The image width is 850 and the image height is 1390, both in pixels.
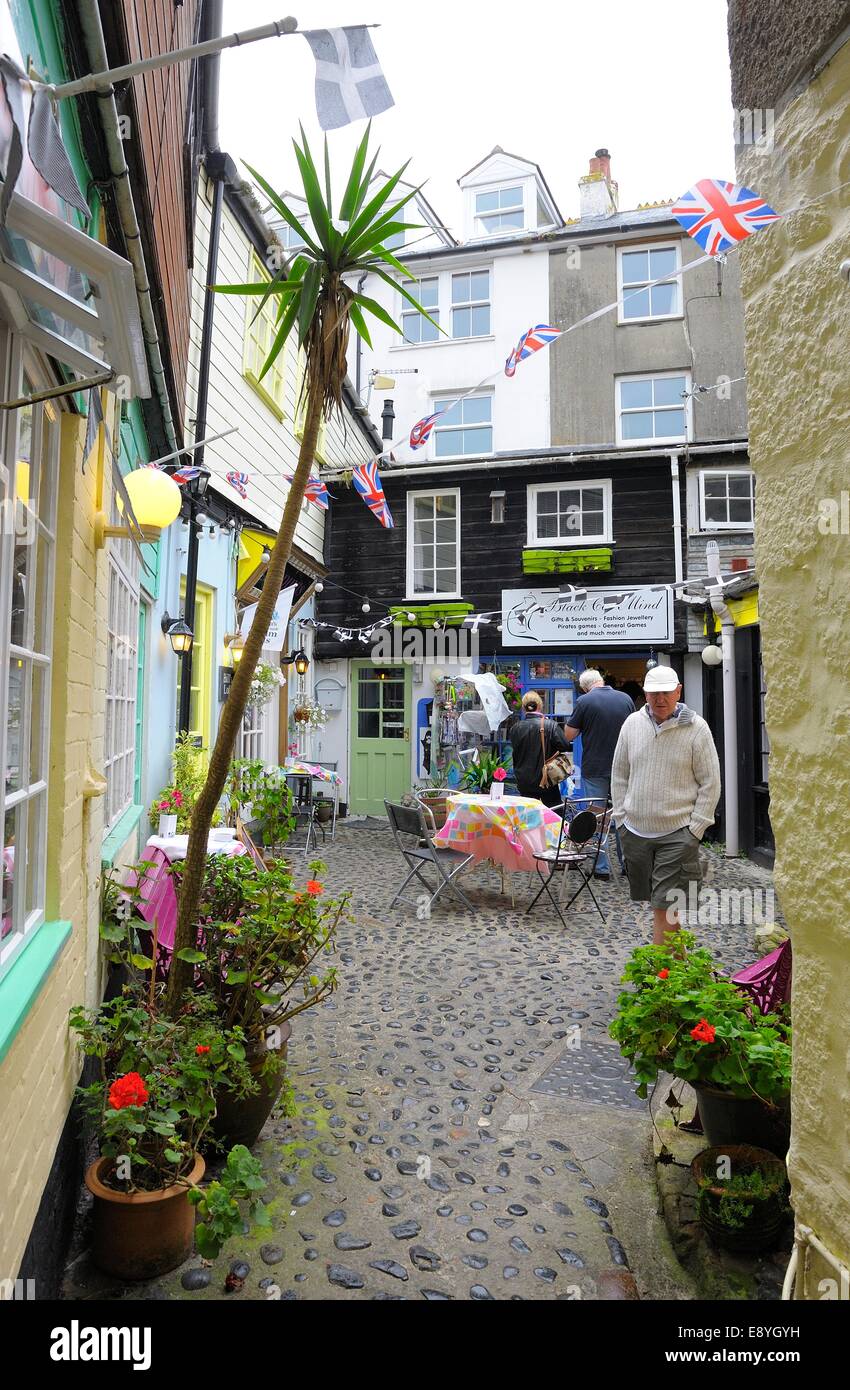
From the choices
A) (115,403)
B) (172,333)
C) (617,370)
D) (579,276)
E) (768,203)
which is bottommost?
(768,203)

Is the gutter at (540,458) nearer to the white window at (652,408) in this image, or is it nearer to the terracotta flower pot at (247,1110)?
the white window at (652,408)

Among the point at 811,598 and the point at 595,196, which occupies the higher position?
the point at 595,196

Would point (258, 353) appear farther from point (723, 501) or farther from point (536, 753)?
point (723, 501)

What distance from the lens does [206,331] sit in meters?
7.55

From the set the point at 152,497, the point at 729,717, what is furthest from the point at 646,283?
the point at 152,497

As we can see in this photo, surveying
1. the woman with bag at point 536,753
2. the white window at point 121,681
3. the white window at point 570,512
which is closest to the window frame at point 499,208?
the white window at point 570,512

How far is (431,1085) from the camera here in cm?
379

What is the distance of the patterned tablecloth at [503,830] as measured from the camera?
709 cm

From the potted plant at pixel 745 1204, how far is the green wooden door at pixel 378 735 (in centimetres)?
1083

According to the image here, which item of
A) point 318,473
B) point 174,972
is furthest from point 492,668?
point 174,972

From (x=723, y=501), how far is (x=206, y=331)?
26.2ft

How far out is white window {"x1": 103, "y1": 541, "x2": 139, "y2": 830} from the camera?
171 inches

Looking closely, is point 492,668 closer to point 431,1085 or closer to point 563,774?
point 563,774

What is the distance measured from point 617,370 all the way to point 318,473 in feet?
17.9
